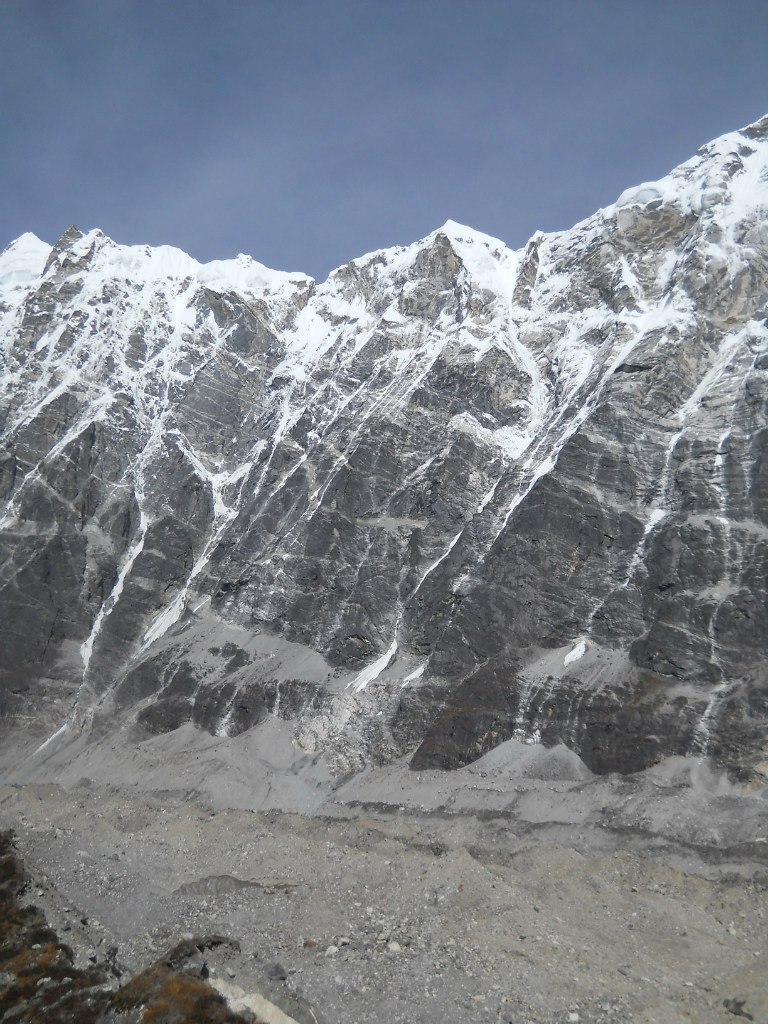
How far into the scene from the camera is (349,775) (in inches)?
2958

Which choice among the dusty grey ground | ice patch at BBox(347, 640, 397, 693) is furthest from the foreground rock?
ice patch at BBox(347, 640, 397, 693)

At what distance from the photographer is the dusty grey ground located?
37.0 metres

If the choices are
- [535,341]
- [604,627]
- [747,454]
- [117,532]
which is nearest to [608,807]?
[604,627]

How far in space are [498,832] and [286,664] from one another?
4190 centimetres

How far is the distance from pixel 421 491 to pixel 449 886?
6227cm

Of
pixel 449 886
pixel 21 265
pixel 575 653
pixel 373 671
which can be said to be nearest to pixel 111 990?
pixel 449 886

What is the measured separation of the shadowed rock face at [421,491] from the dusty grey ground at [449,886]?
592 cm

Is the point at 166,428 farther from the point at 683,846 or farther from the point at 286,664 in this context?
the point at 683,846

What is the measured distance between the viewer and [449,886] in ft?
161

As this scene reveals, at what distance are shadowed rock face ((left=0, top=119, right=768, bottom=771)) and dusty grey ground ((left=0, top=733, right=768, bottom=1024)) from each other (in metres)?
5.92

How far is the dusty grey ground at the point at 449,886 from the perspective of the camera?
37.0 m

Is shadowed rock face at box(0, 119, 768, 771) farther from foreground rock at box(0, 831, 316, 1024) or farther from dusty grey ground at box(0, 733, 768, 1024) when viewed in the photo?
foreground rock at box(0, 831, 316, 1024)

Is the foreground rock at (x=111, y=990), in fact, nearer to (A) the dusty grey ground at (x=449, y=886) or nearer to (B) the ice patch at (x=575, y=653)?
(A) the dusty grey ground at (x=449, y=886)

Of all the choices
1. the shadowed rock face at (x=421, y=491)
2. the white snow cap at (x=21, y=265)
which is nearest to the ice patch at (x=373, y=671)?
the shadowed rock face at (x=421, y=491)
